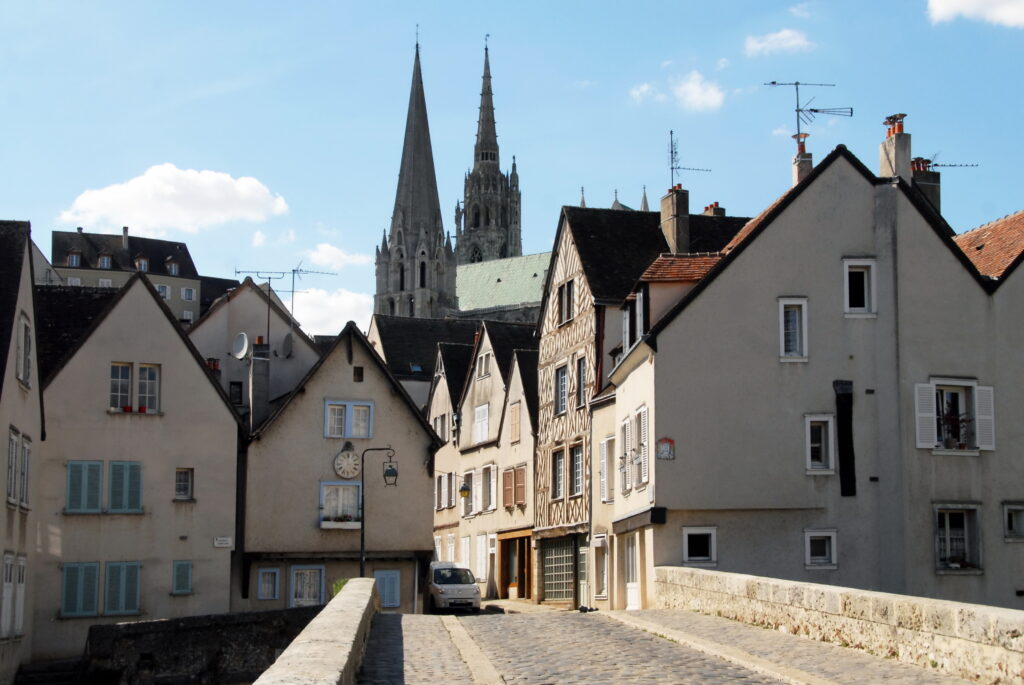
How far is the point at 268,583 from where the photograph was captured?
33406 mm

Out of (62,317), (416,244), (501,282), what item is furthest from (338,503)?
(416,244)

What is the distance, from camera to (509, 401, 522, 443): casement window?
4172 centimetres

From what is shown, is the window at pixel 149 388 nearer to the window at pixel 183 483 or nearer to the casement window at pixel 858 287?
the window at pixel 183 483

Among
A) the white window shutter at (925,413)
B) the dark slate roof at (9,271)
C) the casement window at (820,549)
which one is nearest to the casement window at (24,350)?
the dark slate roof at (9,271)

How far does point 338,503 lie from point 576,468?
6304mm

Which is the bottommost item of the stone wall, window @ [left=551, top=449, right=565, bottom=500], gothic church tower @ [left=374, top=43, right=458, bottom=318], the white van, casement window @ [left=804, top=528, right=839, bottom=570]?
the white van

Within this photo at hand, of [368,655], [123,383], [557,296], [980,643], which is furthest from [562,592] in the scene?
[980,643]

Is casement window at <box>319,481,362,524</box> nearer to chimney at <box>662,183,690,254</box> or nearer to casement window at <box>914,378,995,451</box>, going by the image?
chimney at <box>662,183,690,254</box>

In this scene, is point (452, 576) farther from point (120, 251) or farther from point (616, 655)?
point (120, 251)

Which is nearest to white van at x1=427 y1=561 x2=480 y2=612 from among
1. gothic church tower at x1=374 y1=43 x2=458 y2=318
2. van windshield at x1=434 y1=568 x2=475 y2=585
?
van windshield at x1=434 y1=568 x2=475 y2=585

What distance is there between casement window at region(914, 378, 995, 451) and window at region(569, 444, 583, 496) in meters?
10.8

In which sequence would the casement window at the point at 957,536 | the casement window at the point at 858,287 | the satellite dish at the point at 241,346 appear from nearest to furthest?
1. the casement window at the point at 957,536
2. the casement window at the point at 858,287
3. the satellite dish at the point at 241,346

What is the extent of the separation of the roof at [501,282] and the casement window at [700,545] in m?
110

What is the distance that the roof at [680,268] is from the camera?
27.3 metres
